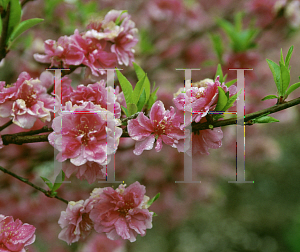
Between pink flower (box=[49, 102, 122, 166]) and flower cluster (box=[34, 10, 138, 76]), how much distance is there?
20cm

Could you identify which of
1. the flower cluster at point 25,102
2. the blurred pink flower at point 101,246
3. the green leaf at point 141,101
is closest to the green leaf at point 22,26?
the flower cluster at point 25,102

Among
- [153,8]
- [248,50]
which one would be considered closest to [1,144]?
[248,50]

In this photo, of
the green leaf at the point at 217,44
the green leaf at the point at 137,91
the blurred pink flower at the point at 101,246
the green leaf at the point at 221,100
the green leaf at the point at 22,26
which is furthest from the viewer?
the blurred pink flower at the point at 101,246

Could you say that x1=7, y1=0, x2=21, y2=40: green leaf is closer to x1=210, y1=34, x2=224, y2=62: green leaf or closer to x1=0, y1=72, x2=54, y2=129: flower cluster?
x1=0, y1=72, x2=54, y2=129: flower cluster

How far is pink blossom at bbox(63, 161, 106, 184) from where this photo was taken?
63 centimetres

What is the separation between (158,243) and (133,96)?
3.39 meters

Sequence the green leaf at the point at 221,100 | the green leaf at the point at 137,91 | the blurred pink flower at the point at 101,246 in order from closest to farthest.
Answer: the green leaf at the point at 221,100 < the green leaf at the point at 137,91 < the blurred pink flower at the point at 101,246

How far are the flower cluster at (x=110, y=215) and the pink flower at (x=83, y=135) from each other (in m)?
0.18

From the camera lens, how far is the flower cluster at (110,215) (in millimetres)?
709

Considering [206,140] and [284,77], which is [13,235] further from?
[284,77]

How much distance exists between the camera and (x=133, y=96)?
657mm

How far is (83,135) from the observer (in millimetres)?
594

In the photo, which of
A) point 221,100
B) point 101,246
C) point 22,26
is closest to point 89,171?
point 221,100

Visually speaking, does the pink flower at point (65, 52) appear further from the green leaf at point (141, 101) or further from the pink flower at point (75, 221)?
the pink flower at point (75, 221)
